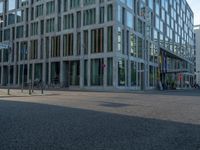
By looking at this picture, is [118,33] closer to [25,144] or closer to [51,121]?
[51,121]

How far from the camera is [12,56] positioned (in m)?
65.7

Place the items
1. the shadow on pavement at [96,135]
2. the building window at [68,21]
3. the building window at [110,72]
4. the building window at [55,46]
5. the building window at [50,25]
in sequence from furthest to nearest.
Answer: the building window at [50,25] → the building window at [55,46] → the building window at [68,21] → the building window at [110,72] → the shadow on pavement at [96,135]

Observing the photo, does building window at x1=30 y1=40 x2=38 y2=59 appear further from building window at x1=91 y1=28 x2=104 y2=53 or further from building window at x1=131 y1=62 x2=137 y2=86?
building window at x1=131 y1=62 x2=137 y2=86

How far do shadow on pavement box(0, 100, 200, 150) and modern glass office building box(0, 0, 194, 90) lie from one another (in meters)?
33.2

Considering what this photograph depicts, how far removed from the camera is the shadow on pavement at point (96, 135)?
581cm

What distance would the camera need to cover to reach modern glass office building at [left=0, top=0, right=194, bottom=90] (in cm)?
4922

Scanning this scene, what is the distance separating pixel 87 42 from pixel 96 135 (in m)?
45.5

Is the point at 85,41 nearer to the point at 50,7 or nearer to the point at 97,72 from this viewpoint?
the point at 97,72

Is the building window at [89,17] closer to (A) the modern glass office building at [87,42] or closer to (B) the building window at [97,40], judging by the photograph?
(A) the modern glass office building at [87,42]

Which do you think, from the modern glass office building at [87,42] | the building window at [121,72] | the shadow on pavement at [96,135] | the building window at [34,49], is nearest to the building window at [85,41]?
the modern glass office building at [87,42]

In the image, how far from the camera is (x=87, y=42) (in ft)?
170

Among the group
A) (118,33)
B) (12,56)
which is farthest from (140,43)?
(12,56)

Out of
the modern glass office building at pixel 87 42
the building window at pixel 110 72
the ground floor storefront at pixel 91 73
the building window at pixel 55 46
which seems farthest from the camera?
the building window at pixel 55 46

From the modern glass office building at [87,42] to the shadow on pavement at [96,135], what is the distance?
3318 centimetres
